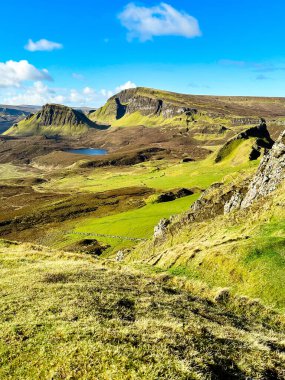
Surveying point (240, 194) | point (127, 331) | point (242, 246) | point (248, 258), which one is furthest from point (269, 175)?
point (127, 331)

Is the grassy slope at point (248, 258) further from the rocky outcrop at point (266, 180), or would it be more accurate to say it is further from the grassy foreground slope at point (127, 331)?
the rocky outcrop at point (266, 180)

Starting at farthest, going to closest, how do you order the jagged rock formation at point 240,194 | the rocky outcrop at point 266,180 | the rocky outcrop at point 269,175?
the jagged rock formation at point 240,194 < the rocky outcrop at point 266,180 < the rocky outcrop at point 269,175

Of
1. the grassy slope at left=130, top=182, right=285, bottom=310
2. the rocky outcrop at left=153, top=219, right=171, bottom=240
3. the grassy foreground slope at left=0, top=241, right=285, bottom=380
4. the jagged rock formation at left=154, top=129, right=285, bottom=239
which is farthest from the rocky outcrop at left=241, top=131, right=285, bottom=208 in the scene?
the grassy foreground slope at left=0, top=241, right=285, bottom=380

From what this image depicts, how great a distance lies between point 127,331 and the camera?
Result: 16391 millimetres

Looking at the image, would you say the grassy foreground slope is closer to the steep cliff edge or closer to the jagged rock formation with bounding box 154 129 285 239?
the steep cliff edge

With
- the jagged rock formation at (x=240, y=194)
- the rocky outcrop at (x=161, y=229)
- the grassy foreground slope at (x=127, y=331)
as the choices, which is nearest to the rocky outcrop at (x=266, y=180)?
the jagged rock formation at (x=240, y=194)

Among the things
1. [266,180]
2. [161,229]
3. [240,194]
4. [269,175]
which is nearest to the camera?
[266,180]

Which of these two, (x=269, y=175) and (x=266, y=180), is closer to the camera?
(x=266, y=180)

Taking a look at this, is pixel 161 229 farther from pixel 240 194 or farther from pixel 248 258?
pixel 248 258

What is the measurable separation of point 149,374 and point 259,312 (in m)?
13.9

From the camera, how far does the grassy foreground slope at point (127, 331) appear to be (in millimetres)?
13258

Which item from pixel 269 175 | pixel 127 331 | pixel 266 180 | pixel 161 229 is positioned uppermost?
pixel 269 175

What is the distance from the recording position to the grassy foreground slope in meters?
13.3

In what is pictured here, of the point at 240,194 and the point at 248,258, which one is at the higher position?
the point at 240,194
